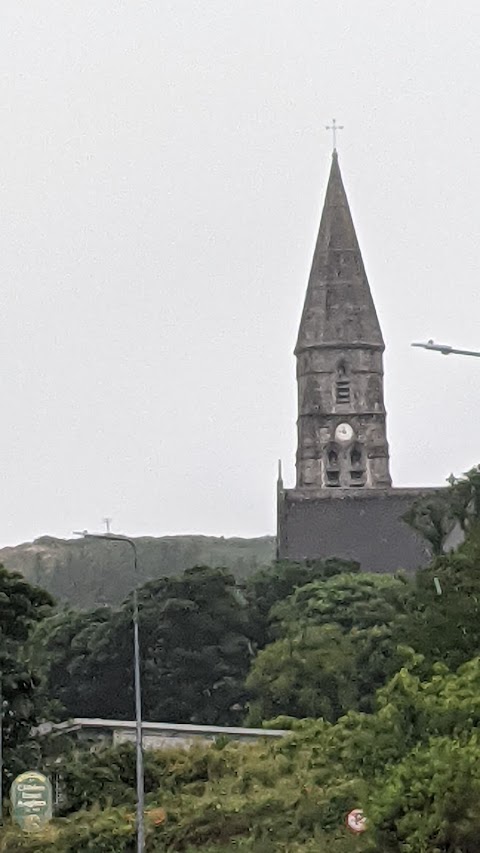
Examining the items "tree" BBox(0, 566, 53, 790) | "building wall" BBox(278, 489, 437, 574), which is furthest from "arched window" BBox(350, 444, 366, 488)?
"tree" BBox(0, 566, 53, 790)

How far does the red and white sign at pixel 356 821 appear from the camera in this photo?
49406 mm

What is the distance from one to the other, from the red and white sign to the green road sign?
7.89m

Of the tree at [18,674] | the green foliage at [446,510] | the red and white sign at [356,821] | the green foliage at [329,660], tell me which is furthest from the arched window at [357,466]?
the red and white sign at [356,821]

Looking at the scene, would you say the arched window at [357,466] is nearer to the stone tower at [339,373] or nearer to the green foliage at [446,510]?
the stone tower at [339,373]

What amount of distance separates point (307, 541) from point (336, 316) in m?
18.8

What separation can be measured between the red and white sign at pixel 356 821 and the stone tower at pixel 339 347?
5400 inches

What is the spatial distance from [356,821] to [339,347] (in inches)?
5519

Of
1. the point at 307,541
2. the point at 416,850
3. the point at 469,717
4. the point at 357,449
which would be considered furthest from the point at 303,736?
the point at 357,449

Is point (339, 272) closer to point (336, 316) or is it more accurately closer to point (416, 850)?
point (336, 316)

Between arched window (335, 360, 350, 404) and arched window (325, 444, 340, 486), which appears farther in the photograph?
arched window (335, 360, 350, 404)

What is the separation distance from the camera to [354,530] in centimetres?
17512

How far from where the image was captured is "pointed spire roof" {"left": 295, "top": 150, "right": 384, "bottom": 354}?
7441 inches

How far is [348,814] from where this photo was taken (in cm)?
5125

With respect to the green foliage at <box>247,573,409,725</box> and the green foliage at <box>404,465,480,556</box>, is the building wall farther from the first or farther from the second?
the green foliage at <box>247,573,409,725</box>
